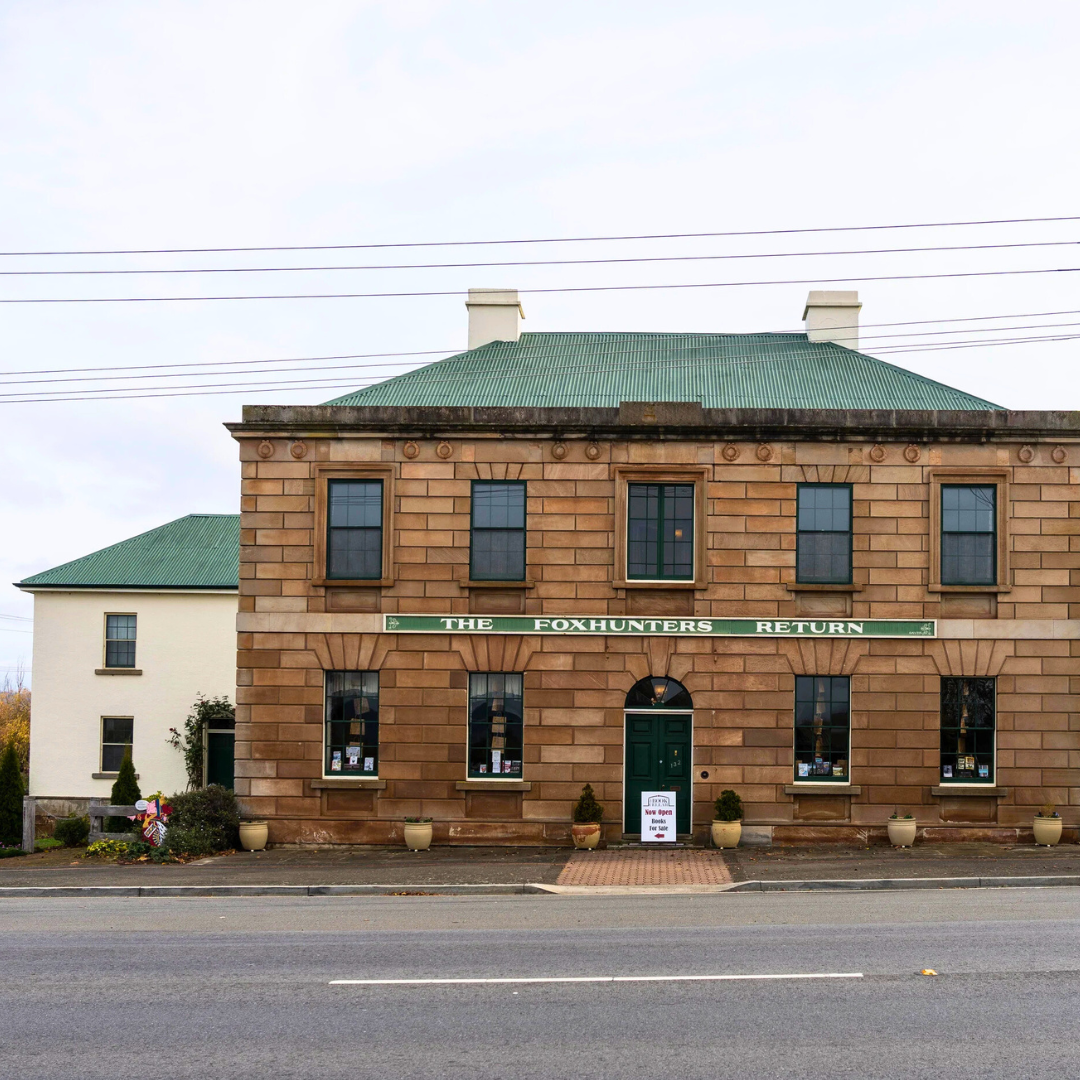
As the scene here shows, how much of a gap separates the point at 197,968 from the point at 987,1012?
7179 mm

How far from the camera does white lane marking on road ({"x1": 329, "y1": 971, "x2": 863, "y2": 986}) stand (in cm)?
1073

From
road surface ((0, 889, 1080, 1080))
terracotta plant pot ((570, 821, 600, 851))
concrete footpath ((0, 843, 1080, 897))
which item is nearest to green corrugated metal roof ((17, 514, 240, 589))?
concrete footpath ((0, 843, 1080, 897))

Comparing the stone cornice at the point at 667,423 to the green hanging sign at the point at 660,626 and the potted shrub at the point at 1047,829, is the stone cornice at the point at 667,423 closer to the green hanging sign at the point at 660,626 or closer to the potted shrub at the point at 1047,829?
the green hanging sign at the point at 660,626

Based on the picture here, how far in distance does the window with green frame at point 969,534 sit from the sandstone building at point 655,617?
48 mm

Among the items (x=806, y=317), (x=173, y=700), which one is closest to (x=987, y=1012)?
(x=806, y=317)

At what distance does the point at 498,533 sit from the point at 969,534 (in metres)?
8.97

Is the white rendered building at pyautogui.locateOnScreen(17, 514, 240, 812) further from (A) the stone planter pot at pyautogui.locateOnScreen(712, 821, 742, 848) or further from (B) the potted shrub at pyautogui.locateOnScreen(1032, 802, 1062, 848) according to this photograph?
(B) the potted shrub at pyautogui.locateOnScreen(1032, 802, 1062, 848)

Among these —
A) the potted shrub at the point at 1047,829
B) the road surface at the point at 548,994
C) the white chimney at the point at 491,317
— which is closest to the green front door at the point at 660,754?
the potted shrub at the point at 1047,829

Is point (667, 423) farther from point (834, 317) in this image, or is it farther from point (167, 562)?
point (167, 562)

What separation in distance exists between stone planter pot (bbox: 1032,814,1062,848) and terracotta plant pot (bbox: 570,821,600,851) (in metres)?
8.02

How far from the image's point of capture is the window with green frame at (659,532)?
75.2 feet

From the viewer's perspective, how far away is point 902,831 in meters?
21.8

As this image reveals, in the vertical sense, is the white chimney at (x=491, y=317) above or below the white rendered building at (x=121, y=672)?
above

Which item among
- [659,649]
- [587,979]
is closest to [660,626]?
[659,649]
